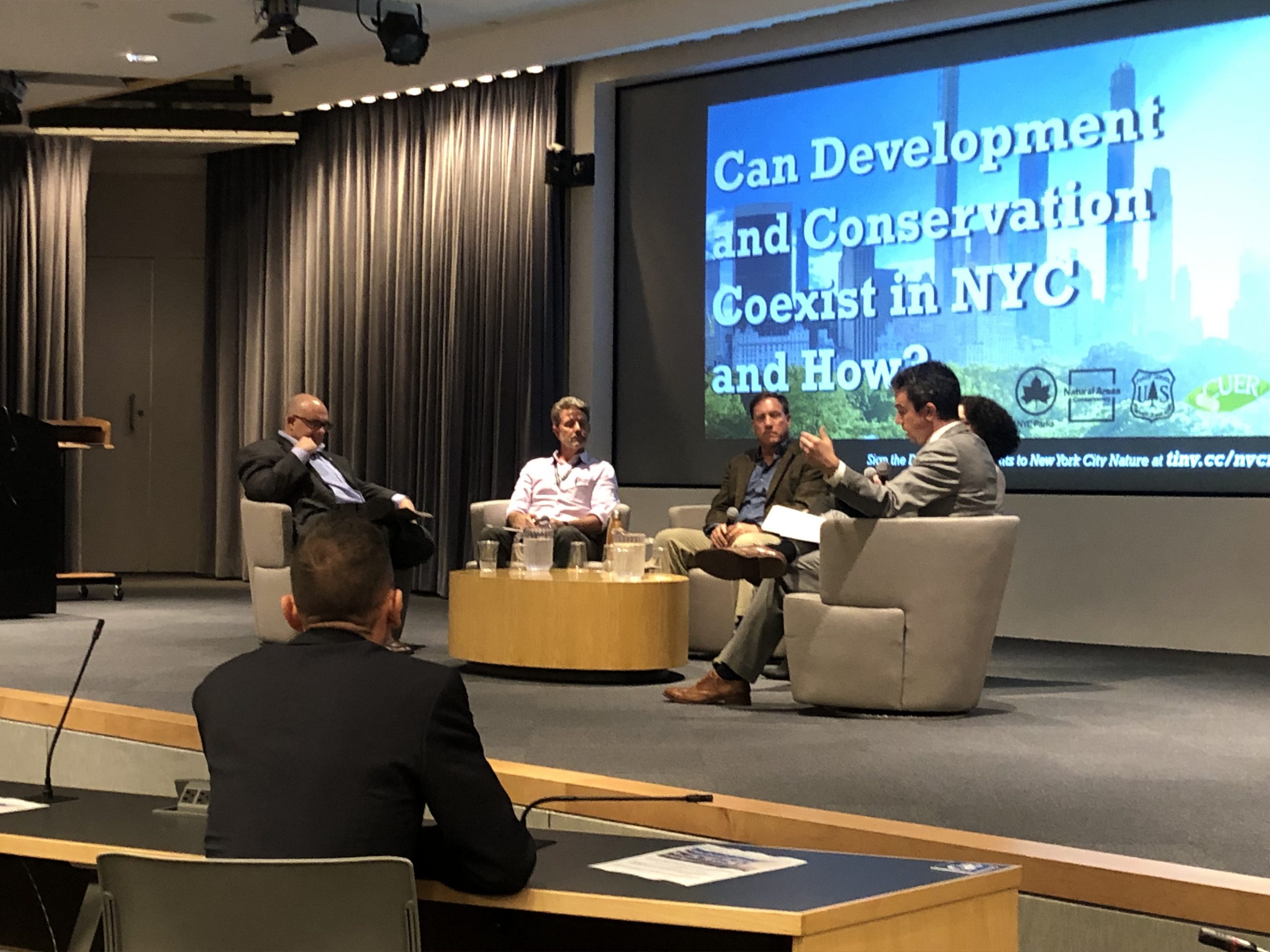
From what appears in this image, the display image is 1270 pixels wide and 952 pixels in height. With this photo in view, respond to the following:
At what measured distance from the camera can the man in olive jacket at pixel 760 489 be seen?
20.6ft

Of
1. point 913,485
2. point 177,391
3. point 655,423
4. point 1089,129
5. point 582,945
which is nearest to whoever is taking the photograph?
point 582,945

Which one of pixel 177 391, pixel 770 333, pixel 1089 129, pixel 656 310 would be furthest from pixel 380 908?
pixel 177 391

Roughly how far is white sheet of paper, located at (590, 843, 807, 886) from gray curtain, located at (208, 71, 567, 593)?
23.4ft

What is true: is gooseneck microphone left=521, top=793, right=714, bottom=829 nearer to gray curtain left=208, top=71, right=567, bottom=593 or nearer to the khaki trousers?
the khaki trousers

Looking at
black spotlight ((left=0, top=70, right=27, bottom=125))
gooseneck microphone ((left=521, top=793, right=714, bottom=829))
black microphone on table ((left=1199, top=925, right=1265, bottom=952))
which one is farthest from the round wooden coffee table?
black spotlight ((left=0, top=70, right=27, bottom=125))

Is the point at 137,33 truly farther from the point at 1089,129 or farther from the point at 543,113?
the point at 1089,129

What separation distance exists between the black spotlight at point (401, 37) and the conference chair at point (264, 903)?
6.90 meters

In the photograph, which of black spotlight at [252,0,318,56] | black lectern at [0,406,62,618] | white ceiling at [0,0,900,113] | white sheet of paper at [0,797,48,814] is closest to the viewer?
white sheet of paper at [0,797,48,814]

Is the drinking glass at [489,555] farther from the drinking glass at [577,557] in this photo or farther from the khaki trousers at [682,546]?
the khaki trousers at [682,546]

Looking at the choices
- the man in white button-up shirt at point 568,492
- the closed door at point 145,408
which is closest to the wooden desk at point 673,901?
the man in white button-up shirt at point 568,492

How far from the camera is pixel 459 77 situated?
→ 9445 millimetres

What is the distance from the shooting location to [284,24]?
7844 mm

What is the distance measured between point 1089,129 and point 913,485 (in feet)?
9.67

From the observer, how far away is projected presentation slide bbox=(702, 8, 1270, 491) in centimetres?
692
